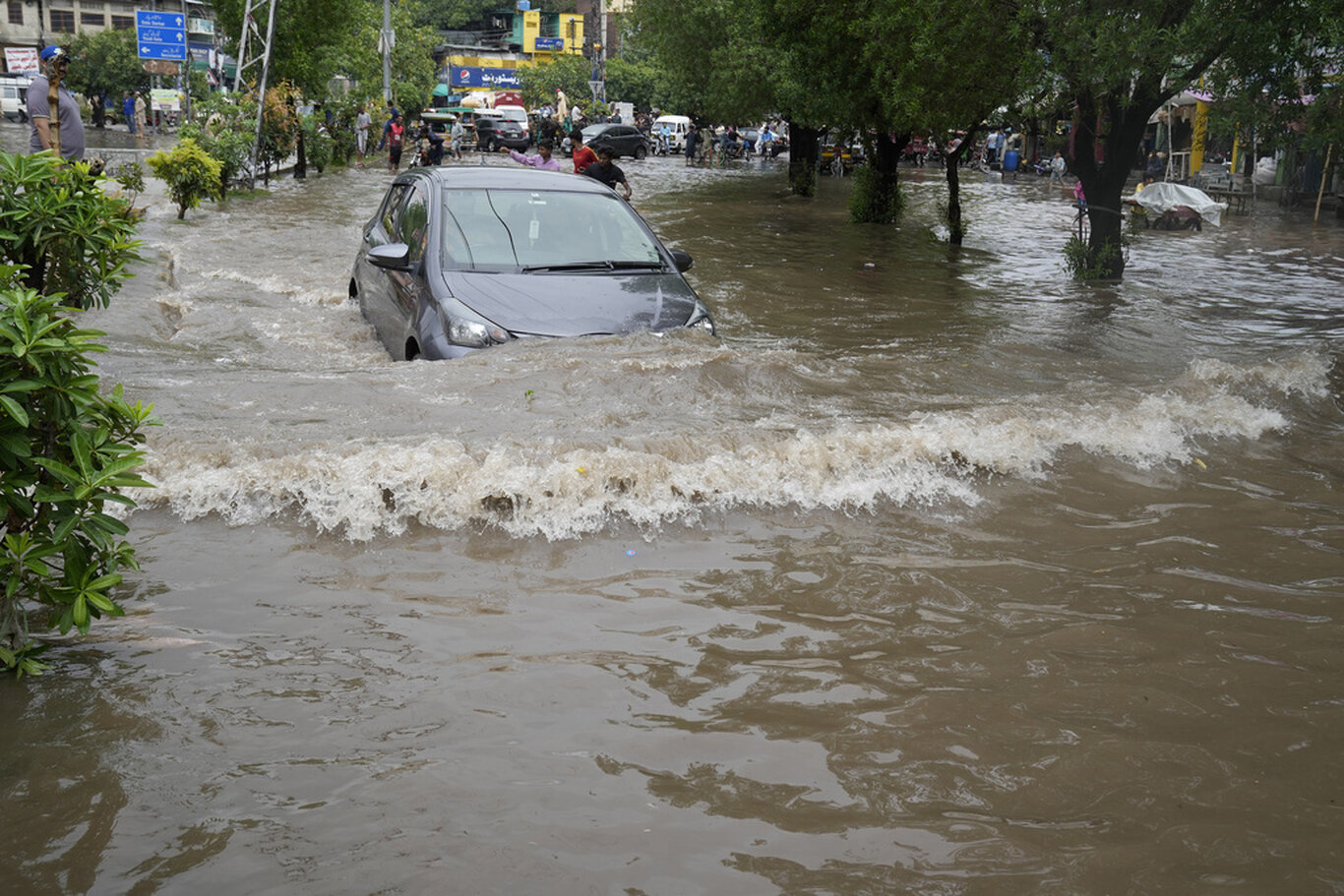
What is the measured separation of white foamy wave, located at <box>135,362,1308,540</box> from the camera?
5.17 m

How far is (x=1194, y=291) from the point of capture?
14586mm

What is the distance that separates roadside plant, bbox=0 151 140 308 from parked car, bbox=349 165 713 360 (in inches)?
76.1

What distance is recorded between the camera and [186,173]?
1792 centimetres

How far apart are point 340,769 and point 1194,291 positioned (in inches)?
546

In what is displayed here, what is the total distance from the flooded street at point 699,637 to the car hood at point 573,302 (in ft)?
0.67

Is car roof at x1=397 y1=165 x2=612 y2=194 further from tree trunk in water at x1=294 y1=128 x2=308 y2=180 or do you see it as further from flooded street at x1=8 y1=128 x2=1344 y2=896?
tree trunk in water at x1=294 y1=128 x2=308 y2=180

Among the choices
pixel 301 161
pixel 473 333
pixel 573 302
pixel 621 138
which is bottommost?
pixel 473 333

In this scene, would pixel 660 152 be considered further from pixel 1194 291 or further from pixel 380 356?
pixel 380 356

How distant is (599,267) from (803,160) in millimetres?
23735

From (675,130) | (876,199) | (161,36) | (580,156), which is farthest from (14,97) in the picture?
(580,156)

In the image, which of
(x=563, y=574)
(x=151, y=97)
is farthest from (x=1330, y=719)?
(x=151, y=97)

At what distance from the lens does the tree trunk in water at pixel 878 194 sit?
21.9m

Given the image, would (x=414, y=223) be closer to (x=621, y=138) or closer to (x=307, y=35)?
(x=307, y=35)

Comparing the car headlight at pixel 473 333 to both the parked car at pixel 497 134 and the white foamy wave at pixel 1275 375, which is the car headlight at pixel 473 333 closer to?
the white foamy wave at pixel 1275 375
